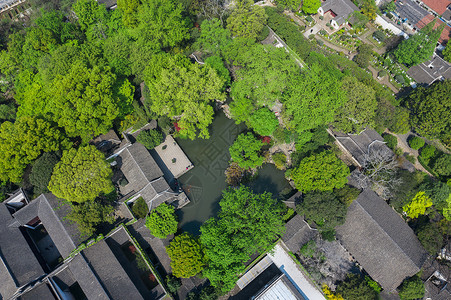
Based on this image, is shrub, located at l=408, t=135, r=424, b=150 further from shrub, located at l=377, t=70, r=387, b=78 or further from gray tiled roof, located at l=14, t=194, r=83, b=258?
gray tiled roof, located at l=14, t=194, r=83, b=258

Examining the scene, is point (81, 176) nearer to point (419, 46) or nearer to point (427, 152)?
point (427, 152)

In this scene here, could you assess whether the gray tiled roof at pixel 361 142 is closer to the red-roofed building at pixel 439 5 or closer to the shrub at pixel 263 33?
the shrub at pixel 263 33

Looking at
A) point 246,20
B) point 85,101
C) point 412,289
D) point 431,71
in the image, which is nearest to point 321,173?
point 412,289

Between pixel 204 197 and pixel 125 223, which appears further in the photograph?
pixel 204 197

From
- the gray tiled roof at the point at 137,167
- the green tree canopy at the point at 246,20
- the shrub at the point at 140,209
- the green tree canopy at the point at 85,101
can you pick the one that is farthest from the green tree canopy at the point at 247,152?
the green tree canopy at the point at 246,20

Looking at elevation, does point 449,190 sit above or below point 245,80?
below

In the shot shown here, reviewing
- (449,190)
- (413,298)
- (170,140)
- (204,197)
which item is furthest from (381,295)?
(170,140)

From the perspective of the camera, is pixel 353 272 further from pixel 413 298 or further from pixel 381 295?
pixel 413 298
